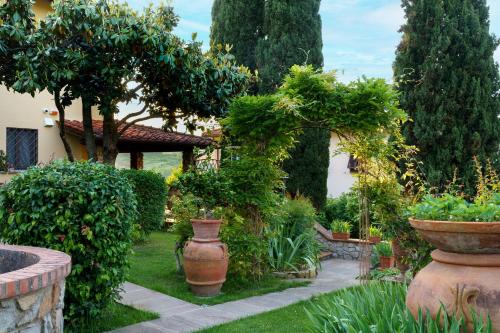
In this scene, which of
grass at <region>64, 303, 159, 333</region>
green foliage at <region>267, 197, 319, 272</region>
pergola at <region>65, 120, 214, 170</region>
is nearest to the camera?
grass at <region>64, 303, 159, 333</region>

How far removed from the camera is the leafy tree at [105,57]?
7.52 metres

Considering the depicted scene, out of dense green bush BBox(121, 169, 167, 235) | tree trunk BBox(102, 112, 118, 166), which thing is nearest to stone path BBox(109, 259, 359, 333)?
tree trunk BBox(102, 112, 118, 166)

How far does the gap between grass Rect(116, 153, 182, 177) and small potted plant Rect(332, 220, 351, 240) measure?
Result: 776 cm

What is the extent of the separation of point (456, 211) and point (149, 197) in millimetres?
9248

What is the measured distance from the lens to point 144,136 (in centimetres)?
1398

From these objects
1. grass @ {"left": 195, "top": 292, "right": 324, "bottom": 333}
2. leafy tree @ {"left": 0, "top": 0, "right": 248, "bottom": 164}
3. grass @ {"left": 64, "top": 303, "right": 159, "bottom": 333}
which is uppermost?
leafy tree @ {"left": 0, "top": 0, "right": 248, "bottom": 164}

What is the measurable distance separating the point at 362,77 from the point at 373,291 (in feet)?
12.2

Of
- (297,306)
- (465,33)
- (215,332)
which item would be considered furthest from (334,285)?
(465,33)

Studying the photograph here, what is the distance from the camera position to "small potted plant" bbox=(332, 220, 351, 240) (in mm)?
10211

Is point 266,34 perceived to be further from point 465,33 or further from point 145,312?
point 145,312

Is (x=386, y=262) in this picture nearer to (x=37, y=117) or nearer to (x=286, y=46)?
(x=286, y=46)

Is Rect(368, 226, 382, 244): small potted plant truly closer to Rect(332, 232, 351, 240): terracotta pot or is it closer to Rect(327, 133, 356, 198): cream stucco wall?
Rect(332, 232, 351, 240): terracotta pot

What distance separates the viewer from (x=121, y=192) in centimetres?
481

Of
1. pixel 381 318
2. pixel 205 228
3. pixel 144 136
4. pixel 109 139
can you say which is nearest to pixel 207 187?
pixel 205 228
